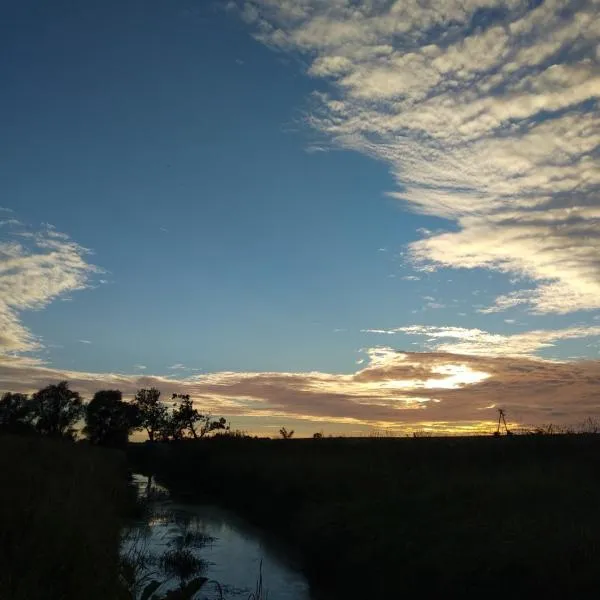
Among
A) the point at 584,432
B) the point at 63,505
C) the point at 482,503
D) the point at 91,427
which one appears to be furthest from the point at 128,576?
the point at 91,427

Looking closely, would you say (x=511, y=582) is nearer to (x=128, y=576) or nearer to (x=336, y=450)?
(x=128, y=576)

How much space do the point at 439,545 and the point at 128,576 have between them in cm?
921

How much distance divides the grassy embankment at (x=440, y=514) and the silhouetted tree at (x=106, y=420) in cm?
7352

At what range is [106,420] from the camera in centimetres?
10575

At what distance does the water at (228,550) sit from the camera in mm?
17184

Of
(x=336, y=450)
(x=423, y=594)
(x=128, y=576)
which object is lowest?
(x=423, y=594)

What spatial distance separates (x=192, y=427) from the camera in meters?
113

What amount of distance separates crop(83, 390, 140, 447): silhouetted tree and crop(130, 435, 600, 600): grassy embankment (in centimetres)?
7352

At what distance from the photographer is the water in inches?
677

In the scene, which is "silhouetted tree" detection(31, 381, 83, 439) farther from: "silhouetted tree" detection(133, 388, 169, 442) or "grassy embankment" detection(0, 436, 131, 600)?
"grassy embankment" detection(0, 436, 131, 600)

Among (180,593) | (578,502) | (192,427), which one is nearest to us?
(180,593)

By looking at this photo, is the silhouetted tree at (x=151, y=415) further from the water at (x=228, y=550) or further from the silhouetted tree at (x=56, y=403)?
the water at (x=228, y=550)

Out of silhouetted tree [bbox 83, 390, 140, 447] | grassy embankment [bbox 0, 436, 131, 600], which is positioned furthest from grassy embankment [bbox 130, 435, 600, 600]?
silhouetted tree [bbox 83, 390, 140, 447]

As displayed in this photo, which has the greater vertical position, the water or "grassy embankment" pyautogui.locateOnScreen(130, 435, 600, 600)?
"grassy embankment" pyautogui.locateOnScreen(130, 435, 600, 600)
